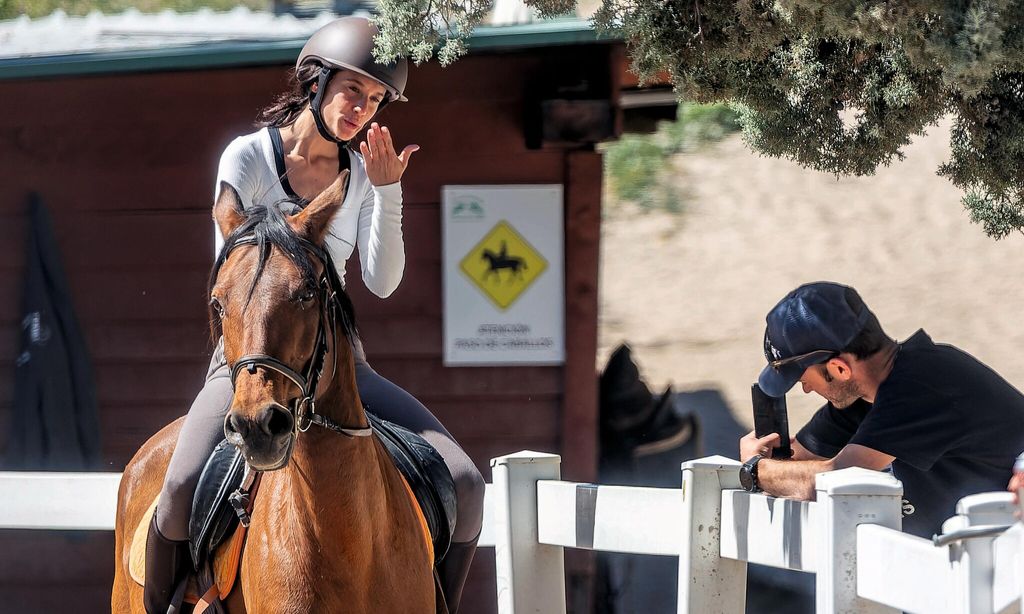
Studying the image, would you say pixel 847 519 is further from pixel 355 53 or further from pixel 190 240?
pixel 190 240

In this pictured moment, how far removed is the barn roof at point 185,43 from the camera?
5.60 metres

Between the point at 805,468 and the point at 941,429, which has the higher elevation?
the point at 941,429

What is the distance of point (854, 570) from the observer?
9.75ft

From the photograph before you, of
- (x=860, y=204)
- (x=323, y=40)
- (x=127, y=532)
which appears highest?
(x=860, y=204)

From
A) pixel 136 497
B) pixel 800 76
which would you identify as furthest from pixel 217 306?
pixel 800 76

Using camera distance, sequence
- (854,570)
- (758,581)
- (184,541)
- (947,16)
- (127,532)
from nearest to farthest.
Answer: (947,16), (854,570), (184,541), (127,532), (758,581)

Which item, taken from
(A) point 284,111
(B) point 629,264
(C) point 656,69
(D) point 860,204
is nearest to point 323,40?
(A) point 284,111

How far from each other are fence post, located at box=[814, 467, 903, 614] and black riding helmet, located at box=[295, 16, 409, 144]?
5.49 ft

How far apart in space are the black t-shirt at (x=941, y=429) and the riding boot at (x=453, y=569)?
1.22 metres

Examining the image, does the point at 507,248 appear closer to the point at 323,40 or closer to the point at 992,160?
the point at 323,40

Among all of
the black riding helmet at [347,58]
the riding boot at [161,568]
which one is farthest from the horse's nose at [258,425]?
the black riding helmet at [347,58]

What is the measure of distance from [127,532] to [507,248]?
3084mm

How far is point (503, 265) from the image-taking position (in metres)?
6.68

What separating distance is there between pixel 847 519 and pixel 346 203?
159cm
